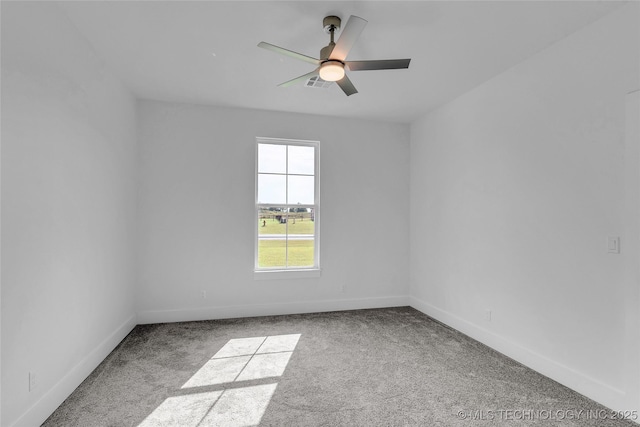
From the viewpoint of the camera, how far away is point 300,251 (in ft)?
15.6

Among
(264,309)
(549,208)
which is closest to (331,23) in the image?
(549,208)

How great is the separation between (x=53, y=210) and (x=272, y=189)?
266 centimetres

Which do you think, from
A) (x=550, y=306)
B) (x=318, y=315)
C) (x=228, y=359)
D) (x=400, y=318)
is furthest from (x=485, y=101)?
(x=228, y=359)

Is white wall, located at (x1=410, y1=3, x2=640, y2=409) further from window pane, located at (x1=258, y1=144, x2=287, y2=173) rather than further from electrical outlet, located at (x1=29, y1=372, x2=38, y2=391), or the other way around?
electrical outlet, located at (x1=29, y1=372, x2=38, y2=391)

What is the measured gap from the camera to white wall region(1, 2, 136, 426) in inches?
74.2

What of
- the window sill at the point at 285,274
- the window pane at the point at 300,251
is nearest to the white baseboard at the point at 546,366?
the window sill at the point at 285,274

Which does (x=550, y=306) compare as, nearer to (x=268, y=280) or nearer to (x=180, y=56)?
(x=268, y=280)

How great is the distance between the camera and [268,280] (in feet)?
15.0

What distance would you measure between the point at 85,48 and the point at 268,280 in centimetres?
309

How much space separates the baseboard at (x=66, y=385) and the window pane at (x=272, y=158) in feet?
8.23

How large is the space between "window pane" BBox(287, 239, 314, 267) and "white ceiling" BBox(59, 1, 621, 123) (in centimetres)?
190

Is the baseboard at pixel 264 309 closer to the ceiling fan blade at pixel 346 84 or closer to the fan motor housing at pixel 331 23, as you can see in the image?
the ceiling fan blade at pixel 346 84

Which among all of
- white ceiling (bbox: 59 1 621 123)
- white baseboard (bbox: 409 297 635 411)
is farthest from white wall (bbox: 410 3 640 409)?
white ceiling (bbox: 59 1 621 123)

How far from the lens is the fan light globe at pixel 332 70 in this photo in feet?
8.11
